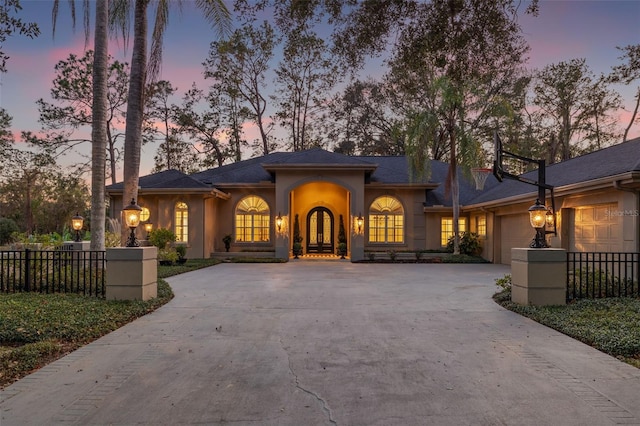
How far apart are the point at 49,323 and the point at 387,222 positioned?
56.6 feet

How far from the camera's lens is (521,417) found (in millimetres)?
3305

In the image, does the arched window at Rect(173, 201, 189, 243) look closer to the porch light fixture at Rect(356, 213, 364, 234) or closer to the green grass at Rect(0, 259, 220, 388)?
the porch light fixture at Rect(356, 213, 364, 234)

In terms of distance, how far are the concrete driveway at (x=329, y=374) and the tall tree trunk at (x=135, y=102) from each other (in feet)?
20.0

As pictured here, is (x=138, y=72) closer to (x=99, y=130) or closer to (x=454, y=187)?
(x=99, y=130)

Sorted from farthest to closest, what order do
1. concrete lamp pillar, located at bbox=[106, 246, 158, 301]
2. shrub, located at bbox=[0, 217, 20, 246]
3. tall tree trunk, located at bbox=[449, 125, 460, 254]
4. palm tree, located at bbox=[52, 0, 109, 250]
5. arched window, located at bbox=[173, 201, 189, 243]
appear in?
shrub, located at bbox=[0, 217, 20, 246] → arched window, located at bbox=[173, 201, 189, 243] → tall tree trunk, located at bbox=[449, 125, 460, 254] → palm tree, located at bbox=[52, 0, 109, 250] → concrete lamp pillar, located at bbox=[106, 246, 158, 301]

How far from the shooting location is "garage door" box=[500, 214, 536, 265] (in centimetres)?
1550

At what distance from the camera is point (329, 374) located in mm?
4270

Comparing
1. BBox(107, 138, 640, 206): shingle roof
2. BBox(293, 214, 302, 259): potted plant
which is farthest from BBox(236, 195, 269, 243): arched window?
BBox(293, 214, 302, 259): potted plant

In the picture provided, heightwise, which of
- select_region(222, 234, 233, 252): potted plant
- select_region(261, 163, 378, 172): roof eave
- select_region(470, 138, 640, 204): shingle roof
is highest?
select_region(261, 163, 378, 172): roof eave

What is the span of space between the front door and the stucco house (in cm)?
6

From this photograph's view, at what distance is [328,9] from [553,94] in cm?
3005

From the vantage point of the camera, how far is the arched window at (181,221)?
19703 millimetres

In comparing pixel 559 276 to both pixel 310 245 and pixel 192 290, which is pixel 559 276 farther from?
pixel 310 245

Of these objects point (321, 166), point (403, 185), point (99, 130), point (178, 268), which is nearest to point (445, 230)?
point (403, 185)
